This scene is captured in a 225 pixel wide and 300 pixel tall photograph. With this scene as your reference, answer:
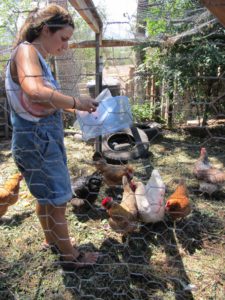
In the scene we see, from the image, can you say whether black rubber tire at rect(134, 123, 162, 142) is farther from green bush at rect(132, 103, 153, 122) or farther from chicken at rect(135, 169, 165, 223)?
chicken at rect(135, 169, 165, 223)

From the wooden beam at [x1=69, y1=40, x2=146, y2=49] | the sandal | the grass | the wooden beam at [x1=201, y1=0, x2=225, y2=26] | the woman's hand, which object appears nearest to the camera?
the wooden beam at [x1=201, y1=0, x2=225, y2=26]

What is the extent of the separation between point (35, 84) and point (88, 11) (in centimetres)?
114

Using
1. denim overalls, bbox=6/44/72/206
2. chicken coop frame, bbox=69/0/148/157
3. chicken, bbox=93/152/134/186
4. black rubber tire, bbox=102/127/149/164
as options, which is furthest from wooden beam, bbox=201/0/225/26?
black rubber tire, bbox=102/127/149/164

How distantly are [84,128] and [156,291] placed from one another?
4.63 feet

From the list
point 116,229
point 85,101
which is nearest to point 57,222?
point 116,229

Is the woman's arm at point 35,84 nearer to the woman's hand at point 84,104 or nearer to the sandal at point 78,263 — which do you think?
the woman's hand at point 84,104

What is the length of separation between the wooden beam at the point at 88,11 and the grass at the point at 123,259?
1.06 meters

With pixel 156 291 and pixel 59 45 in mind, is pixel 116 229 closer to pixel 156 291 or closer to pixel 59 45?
pixel 156 291

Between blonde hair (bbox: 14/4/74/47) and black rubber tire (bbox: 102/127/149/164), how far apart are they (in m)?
1.97

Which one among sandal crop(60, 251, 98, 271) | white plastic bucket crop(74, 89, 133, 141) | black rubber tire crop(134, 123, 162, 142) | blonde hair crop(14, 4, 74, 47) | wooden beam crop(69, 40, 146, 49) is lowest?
sandal crop(60, 251, 98, 271)

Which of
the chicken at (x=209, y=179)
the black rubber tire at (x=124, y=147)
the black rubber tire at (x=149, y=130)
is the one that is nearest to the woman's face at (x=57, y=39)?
the chicken at (x=209, y=179)

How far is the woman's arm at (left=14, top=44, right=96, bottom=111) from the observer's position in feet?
3.90

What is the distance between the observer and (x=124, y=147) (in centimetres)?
357

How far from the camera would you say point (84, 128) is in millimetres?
2551
